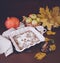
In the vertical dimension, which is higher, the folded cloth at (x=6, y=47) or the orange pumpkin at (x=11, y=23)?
the orange pumpkin at (x=11, y=23)

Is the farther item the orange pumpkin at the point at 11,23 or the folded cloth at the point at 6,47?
Answer: the orange pumpkin at the point at 11,23

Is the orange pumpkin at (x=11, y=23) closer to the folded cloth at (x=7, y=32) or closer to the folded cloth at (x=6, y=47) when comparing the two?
the folded cloth at (x=7, y=32)

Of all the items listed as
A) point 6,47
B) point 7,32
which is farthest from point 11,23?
point 6,47

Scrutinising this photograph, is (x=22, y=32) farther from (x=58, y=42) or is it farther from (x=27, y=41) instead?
(x=58, y=42)

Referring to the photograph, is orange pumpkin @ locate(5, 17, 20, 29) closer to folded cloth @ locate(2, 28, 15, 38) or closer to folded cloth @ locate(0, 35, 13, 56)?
folded cloth @ locate(2, 28, 15, 38)

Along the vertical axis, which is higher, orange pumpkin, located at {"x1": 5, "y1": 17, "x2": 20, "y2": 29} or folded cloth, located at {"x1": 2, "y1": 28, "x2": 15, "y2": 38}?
orange pumpkin, located at {"x1": 5, "y1": 17, "x2": 20, "y2": 29}

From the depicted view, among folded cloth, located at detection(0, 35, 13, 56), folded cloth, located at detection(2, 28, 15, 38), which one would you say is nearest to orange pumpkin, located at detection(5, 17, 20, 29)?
folded cloth, located at detection(2, 28, 15, 38)

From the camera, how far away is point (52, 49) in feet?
3.59

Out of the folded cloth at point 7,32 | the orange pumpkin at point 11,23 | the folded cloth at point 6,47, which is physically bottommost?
the folded cloth at point 6,47

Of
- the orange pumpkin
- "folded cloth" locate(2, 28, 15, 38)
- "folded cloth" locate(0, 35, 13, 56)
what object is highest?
the orange pumpkin

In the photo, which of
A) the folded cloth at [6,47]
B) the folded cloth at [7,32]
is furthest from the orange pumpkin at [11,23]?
the folded cloth at [6,47]

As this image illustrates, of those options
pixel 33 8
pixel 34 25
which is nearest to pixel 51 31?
pixel 34 25

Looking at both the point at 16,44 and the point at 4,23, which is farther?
the point at 4,23

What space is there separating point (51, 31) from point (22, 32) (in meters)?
0.17
